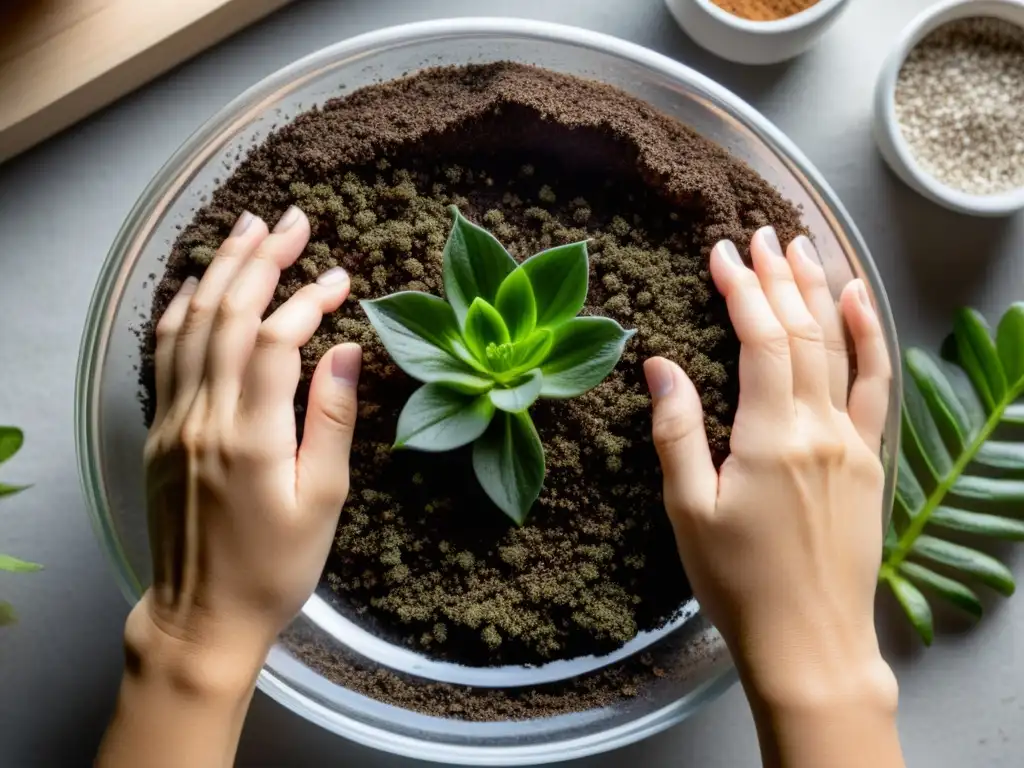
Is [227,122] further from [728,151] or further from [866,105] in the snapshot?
[866,105]

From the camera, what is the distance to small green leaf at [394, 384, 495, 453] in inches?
36.4

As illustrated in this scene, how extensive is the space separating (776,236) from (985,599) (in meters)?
0.60

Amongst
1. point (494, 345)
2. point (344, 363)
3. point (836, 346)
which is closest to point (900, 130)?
point (836, 346)

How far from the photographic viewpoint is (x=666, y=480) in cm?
101

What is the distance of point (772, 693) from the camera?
999 mm

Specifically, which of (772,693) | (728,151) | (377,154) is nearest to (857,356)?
(728,151)

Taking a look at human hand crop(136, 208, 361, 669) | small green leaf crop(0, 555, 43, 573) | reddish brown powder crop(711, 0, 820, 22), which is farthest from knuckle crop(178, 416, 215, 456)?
reddish brown powder crop(711, 0, 820, 22)

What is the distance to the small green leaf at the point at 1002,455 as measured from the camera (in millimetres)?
1211

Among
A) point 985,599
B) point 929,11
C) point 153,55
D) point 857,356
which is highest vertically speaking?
point 153,55

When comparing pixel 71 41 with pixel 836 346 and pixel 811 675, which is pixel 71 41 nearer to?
pixel 836 346

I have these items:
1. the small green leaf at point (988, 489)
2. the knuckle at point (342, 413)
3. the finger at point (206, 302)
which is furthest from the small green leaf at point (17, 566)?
the small green leaf at point (988, 489)

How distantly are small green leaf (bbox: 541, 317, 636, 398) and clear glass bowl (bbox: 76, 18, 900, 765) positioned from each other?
35 centimetres

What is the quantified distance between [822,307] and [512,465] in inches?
15.9

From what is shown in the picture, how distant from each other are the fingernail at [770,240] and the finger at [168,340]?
0.64 m
